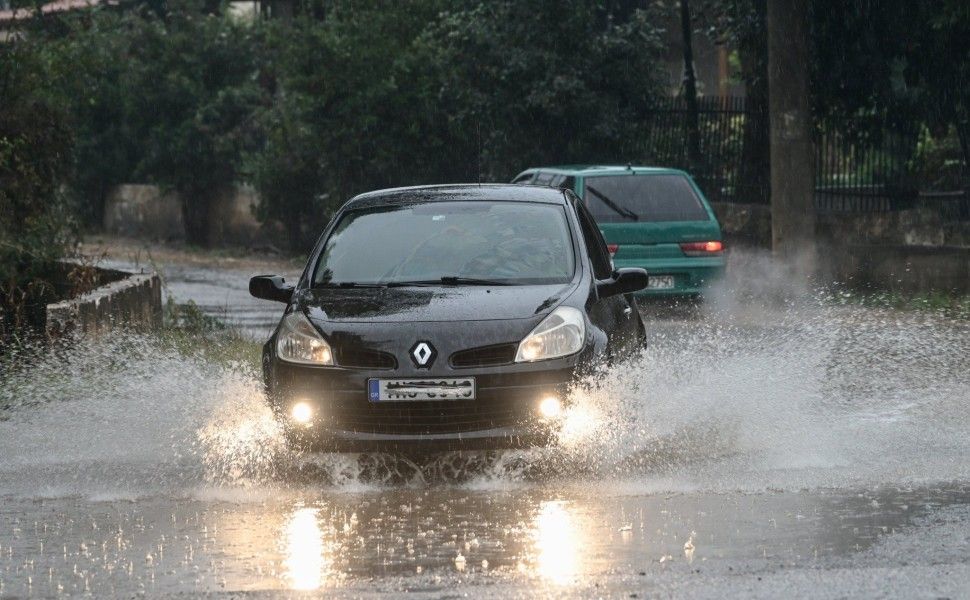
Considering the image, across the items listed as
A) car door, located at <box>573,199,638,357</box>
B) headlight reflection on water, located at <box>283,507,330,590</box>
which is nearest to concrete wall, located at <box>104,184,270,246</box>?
car door, located at <box>573,199,638,357</box>

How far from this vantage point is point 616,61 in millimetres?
26031

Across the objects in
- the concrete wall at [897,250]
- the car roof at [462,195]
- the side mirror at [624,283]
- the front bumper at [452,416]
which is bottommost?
the concrete wall at [897,250]

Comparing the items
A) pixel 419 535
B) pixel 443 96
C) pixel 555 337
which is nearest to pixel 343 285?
pixel 555 337

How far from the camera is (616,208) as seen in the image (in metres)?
17.5

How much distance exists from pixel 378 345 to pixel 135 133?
28266 mm

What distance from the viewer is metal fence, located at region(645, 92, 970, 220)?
20859 mm

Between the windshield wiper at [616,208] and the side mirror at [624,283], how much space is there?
26.3 ft

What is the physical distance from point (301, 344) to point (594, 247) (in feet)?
7.31

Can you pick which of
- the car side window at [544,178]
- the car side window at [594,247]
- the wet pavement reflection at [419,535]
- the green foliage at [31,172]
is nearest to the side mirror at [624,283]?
the car side window at [594,247]

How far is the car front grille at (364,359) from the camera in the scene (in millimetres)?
8305

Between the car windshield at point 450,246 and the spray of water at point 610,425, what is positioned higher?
the car windshield at point 450,246

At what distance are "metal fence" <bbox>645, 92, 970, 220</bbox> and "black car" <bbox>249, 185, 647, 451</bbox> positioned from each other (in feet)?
37.6

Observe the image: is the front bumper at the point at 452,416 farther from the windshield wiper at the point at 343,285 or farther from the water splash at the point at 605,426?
the windshield wiper at the point at 343,285

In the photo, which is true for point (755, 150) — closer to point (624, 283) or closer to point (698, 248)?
point (698, 248)
